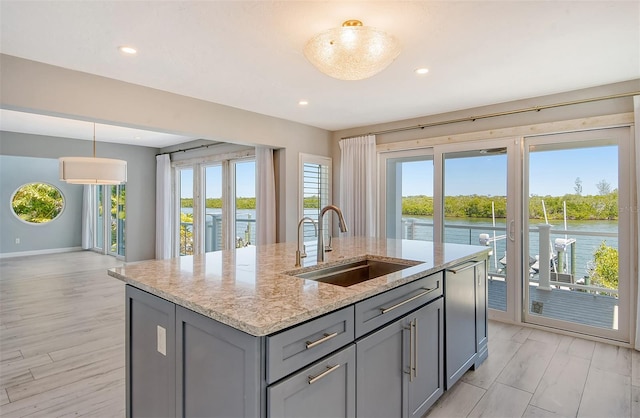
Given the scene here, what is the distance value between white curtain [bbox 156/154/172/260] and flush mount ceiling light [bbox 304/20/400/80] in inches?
227

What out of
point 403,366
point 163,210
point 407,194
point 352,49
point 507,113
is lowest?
point 403,366

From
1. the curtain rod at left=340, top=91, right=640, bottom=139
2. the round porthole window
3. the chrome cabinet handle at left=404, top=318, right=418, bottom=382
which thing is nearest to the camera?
the chrome cabinet handle at left=404, top=318, right=418, bottom=382

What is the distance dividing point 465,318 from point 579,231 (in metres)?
1.94

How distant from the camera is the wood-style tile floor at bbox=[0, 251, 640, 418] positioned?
2199 millimetres

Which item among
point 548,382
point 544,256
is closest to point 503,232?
point 544,256

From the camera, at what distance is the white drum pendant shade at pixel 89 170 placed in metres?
3.96

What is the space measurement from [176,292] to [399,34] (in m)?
2.04

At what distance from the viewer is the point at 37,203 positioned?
8.60 meters

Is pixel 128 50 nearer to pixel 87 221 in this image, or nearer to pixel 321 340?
pixel 321 340

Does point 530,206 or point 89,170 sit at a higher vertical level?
point 89,170

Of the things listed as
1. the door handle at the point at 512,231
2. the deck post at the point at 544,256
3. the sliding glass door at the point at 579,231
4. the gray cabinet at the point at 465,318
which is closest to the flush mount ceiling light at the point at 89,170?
the gray cabinet at the point at 465,318

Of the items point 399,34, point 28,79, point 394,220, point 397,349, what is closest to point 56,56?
point 28,79

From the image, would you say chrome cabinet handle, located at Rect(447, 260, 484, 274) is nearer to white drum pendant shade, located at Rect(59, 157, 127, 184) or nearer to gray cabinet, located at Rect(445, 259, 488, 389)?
gray cabinet, located at Rect(445, 259, 488, 389)

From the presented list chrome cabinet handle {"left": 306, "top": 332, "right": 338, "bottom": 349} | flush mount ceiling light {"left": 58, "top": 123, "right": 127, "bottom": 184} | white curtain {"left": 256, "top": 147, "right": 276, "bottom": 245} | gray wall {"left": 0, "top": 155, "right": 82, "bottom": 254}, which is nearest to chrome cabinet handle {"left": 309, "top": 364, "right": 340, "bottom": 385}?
chrome cabinet handle {"left": 306, "top": 332, "right": 338, "bottom": 349}
